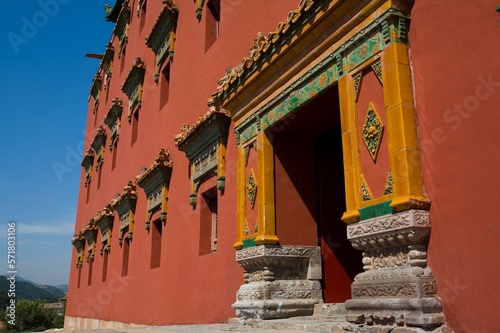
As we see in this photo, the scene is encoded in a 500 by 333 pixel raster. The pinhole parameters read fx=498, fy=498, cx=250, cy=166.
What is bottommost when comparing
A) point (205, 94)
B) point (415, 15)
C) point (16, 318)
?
point (16, 318)

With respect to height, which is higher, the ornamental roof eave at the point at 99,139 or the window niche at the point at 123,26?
the window niche at the point at 123,26

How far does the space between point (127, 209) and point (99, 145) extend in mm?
7096

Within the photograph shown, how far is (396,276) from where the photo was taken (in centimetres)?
342

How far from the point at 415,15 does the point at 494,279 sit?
2.03m

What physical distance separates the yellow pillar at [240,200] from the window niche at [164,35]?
5413 millimetres

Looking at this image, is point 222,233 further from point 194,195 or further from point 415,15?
point 415,15

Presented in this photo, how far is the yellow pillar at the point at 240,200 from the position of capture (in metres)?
6.00

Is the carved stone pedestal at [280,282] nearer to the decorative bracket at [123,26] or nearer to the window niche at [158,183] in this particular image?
the window niche at [158,183]

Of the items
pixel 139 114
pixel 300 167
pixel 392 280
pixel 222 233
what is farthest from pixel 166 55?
pixel 392 280

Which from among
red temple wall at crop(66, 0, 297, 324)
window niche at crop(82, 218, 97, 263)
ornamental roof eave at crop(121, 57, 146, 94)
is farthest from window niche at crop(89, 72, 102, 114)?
ornamental roof eave at crop(121, 57, 146, 94)

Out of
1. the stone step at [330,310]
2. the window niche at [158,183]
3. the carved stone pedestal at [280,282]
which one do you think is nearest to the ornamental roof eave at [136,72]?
the window niche at [158,183]

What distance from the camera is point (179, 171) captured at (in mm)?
9250

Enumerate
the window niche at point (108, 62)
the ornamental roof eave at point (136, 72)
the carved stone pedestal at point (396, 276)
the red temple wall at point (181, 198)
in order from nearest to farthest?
the carved stone pedestal at point (396, 276), the red temple wall at point (181, 198), the ornamental roof eave at point (136, 72), the window niche at point (108, 62)

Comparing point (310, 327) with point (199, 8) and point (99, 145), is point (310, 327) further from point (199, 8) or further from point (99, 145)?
point (99, 145)
